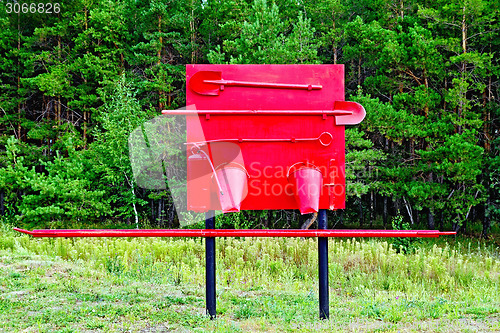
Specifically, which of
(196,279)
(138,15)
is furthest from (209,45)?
(196,279)

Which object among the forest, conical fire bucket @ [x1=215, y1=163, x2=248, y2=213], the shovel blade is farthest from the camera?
the forest

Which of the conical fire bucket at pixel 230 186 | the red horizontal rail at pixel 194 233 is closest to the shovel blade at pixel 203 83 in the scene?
the conical fire bucket at pixel 230 186

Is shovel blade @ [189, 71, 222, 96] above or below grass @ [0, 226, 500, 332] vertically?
above

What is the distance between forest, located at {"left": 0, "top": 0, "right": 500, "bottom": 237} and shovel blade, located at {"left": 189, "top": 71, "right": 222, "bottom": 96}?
874cm

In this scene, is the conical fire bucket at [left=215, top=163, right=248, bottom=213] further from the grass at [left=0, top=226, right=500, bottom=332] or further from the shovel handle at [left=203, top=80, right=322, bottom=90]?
the grass at [left=0, top=226, right=500, bottom=332]

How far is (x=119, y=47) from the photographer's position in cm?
1998

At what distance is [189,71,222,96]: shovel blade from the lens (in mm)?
4617

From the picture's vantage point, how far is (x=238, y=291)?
6191 millimetres

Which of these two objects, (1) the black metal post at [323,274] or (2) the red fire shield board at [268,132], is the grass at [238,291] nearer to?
(1) the black metal post at [323,274]

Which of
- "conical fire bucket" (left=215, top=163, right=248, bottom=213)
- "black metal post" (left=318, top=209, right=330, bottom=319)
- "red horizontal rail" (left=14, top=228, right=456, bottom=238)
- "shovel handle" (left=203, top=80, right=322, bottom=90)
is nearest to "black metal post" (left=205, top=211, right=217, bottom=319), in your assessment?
"conical fire bucket" (left=215, top=163, right=248, bottom=213)

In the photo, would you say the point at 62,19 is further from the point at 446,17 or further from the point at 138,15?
the point at 446,17

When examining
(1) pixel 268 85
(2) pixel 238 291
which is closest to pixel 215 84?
(1) pixel 268 85

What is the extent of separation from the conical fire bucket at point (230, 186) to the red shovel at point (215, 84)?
843mm

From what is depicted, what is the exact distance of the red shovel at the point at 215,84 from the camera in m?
4.62
